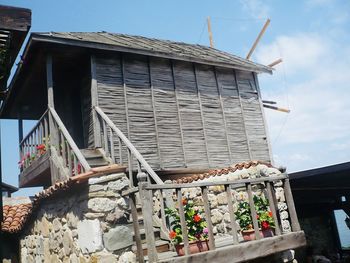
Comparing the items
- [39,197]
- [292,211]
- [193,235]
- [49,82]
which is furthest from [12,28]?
[49,82]

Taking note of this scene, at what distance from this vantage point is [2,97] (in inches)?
120

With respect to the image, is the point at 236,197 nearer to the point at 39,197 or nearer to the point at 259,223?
the point at 259,223

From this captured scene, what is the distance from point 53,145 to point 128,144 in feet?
5.33

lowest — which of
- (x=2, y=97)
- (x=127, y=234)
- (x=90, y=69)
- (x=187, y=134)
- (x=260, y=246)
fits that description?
(x=260, y=246)

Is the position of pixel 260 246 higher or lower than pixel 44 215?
lower

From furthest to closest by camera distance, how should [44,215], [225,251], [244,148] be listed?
1. [244,148]
2. [44,215]
3. [225,251]

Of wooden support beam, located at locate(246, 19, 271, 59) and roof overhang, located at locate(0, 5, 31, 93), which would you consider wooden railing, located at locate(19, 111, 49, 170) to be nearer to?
roof overhang, located at locate(0, 5, 31, 93)

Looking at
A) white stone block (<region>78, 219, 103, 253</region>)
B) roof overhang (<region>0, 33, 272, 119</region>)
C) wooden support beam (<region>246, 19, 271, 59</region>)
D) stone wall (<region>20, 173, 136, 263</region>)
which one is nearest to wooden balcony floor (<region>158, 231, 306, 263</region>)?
stone wall (<region>20, 173, 136, 263</region>)

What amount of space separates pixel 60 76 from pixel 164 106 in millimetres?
2909

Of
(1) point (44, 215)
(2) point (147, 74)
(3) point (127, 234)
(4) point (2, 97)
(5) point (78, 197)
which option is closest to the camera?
(4) point (2, 97)

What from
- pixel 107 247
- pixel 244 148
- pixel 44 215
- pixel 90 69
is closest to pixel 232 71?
pixel 244 148

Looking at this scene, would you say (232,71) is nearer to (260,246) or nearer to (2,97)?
(260,246)

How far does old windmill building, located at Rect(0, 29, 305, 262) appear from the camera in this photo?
13.4ft

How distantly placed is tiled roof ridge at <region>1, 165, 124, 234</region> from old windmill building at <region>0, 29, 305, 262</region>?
34 millimetres
